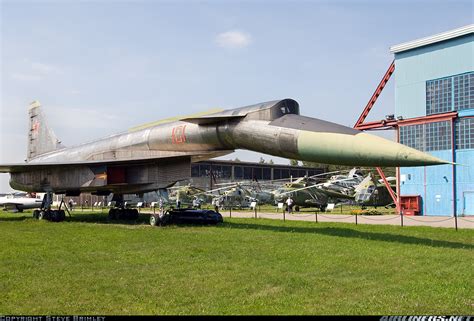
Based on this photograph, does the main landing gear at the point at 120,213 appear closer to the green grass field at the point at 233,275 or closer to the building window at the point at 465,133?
the green grass field at the point at 233,275

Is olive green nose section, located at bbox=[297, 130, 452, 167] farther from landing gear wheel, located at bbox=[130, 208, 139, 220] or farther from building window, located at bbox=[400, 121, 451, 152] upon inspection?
building window, located at bbox=[400, 121, 451, 152]

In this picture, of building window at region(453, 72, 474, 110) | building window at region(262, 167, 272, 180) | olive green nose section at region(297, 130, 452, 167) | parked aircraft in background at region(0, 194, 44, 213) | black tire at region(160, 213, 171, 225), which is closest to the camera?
olive green nose section at region(297, 130, 452, 167)

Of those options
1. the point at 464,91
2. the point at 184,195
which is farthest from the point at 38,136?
the point at 464,91

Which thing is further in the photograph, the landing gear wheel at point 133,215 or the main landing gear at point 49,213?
the landing gear wheel at point 133,215

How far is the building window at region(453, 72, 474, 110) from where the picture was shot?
94.6 feet

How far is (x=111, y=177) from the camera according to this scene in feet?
61.6

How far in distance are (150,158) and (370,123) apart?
68.4 ft

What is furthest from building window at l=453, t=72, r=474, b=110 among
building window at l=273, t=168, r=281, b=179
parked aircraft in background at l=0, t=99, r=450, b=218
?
building window at l=273, t=168, r=281, b=179

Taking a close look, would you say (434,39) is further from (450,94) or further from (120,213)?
(120,213)

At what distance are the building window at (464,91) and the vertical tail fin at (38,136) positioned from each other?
2398cm

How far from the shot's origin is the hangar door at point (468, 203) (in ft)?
95.4

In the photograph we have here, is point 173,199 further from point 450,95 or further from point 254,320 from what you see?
point 254,320

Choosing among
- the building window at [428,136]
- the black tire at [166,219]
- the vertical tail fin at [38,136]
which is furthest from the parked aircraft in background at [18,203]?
the building window at [428,136]

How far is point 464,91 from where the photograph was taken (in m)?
29.1
